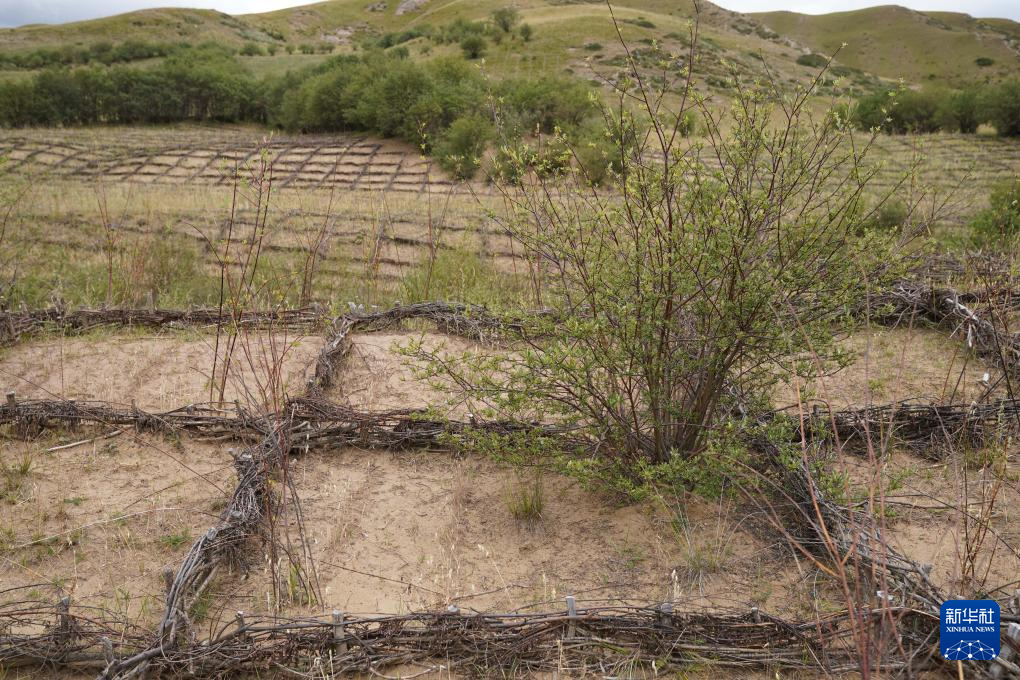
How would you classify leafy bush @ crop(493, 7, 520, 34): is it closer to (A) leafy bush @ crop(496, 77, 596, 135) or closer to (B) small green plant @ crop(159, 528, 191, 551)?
(A) leafy bush @ crop(496, 77, 596, 135)

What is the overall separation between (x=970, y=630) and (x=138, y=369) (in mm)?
5639

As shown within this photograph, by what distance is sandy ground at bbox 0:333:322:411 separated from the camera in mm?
5355

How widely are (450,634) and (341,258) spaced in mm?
7040

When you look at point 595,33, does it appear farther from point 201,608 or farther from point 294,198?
point 201,608

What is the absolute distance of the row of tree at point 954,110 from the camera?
17312 mm

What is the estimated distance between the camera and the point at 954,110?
756 inches

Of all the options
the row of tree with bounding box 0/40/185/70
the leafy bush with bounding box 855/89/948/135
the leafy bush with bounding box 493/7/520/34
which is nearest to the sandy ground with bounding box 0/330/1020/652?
the leafy bush with bounding box 855/89/948/135

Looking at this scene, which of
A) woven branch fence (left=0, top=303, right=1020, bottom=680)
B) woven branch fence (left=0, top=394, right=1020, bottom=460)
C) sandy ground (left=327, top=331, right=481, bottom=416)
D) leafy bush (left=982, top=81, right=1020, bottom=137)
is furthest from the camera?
leafy bush (left=982, top=81, right=1020, bottom=137)

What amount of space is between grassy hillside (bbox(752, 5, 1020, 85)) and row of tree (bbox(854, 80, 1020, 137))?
25299 millimetres

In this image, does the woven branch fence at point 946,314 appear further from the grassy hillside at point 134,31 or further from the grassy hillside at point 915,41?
the grassy hillside at point 134,31

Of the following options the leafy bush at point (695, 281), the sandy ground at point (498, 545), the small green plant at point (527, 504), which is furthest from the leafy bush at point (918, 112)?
the small green plant at point (527, 504)

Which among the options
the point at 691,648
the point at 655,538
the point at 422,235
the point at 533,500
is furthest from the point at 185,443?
the point at 422,235

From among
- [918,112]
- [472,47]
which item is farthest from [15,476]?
[472,47]

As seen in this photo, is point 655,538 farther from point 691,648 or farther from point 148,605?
point 148,605
